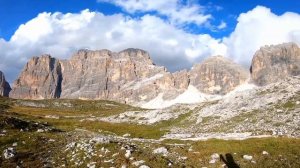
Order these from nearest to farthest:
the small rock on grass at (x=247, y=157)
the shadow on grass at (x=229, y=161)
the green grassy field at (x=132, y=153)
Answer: the green grassy field at (x=132, y=153) → the shadow on grass at (x=229, y=161) → the small rock on grass at (x=247, y=157)

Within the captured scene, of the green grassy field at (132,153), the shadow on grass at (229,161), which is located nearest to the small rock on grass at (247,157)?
the green grassy field at (132,153)

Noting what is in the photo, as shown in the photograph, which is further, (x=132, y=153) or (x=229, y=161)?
(x=132, y=153)

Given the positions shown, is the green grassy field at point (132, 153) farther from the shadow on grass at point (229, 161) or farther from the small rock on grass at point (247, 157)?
the shadow on grass at point (229, 161)

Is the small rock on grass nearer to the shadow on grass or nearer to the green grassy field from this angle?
the green grassy field

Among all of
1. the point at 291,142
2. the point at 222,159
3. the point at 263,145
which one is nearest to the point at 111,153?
the point at 222,159

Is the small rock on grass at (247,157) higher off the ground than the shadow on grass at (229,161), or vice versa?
the small rock on grass at (247,157)

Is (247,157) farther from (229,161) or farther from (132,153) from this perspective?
(132,153)

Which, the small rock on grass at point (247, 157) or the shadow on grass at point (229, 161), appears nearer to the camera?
the shadow on grass at point (229, 161)

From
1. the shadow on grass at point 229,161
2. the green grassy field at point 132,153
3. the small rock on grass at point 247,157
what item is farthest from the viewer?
the small rock on grass at point 247,157

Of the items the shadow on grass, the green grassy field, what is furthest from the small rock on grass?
the shadow on grass

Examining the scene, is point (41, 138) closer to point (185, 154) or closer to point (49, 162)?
point (49, 162)

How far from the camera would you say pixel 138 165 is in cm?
3472

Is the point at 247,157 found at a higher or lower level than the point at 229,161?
higher

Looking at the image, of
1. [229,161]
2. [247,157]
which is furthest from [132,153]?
[247,157]
